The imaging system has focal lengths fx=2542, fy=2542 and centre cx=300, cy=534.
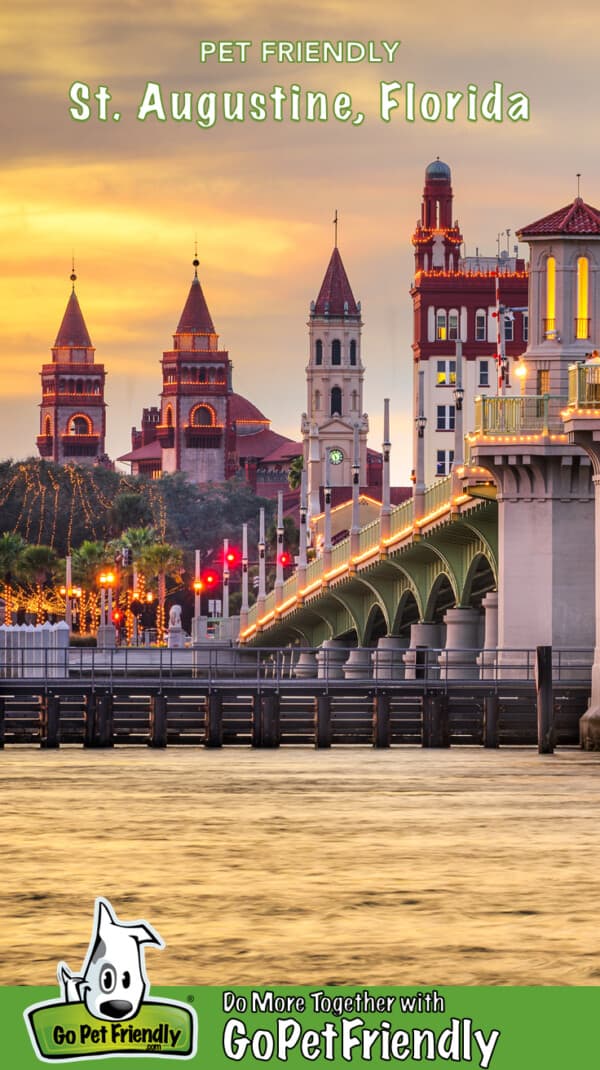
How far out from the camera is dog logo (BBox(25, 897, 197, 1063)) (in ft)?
63.1

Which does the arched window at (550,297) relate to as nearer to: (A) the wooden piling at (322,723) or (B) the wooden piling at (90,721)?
(A) the wooden piling at (322,723)

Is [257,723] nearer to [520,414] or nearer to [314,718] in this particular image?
[314,718]

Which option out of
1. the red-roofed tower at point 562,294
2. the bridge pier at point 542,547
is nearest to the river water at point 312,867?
the bridge pier at point 542,547

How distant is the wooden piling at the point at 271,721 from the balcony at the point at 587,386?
36.8ft

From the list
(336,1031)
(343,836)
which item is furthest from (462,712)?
(336,1031)

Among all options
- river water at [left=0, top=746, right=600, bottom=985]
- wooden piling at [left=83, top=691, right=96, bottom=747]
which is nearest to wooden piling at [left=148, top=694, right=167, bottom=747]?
wooden piling at [left=83, top=691, right=96, bottom=747]

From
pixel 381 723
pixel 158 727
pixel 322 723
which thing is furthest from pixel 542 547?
pixel 158 727

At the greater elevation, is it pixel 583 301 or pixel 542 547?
pixel 583 301

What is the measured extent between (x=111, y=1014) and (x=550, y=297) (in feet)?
210

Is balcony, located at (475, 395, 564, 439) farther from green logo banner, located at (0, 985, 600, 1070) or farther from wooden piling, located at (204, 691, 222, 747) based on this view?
green logo banner, located at (0, 985, 600, 1070)

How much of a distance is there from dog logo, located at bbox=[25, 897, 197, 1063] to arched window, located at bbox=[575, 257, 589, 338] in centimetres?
6328

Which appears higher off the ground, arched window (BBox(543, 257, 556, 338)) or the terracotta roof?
the terracotta roof

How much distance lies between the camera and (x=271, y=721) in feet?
212

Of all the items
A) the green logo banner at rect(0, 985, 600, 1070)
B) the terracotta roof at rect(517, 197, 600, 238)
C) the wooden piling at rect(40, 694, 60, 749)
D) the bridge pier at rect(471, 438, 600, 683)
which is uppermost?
the terracotta roof at rect(517, 197, 600, 238)
